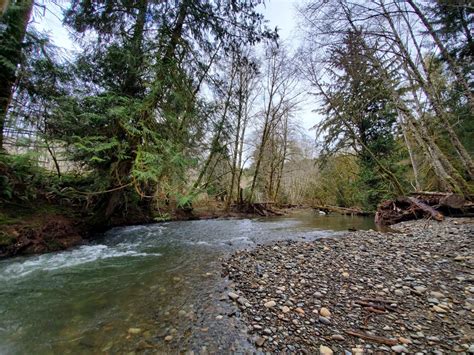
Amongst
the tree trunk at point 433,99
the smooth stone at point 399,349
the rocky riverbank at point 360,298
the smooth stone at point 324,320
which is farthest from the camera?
the tree trunk at point 433,99

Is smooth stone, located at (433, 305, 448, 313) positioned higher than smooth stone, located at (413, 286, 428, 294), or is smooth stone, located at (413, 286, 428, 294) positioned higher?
smooth stone, located at (413, 286, 428, 294)

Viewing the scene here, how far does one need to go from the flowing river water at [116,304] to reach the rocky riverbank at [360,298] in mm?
364

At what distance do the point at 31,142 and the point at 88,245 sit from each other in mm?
2765

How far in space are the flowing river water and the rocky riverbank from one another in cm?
36

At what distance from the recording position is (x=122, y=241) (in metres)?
5.84

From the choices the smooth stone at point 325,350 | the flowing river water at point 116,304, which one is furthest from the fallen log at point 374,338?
the flowing river water at point 116,304

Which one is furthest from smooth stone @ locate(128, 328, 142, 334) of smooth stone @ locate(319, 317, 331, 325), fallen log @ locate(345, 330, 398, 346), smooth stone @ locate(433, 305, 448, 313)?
smooth stone @ locate(433, 305, 448, 313)

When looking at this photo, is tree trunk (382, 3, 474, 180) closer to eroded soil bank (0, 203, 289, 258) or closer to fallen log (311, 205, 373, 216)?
fallen log (311, 205, 373, 216)

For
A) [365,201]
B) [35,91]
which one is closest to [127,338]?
[35,91]

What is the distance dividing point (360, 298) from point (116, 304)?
3.01m

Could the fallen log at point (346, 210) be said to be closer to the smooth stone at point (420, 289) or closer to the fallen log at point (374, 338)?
the smooth stone at point (420, 289)

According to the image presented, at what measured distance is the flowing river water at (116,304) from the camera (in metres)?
1.92

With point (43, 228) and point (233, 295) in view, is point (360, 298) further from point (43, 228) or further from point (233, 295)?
point (43, 228)

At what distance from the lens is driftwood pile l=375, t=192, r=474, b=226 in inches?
266
